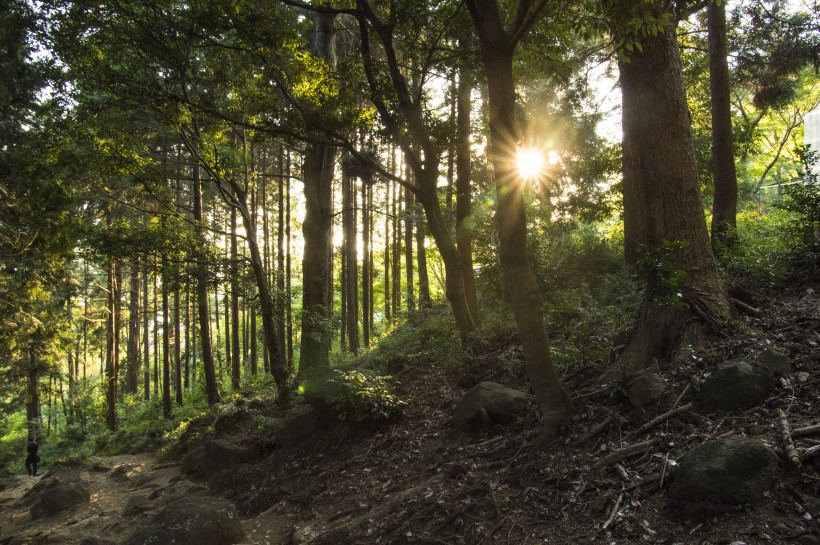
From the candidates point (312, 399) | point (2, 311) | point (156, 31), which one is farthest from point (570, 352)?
point (2, 311)

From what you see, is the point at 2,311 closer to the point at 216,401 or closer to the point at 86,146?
the point at 86,146

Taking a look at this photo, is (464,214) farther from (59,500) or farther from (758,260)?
(59,500)

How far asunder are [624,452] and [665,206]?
2.99 metres

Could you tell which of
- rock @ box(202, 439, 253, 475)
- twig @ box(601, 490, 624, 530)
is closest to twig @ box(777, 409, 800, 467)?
twig @ box(601, 490, 624, 530)

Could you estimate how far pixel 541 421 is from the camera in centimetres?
533

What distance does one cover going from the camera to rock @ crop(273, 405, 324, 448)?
30.5 ft

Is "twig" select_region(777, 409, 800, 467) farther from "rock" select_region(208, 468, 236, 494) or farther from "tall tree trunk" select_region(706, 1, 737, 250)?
"rock" select_region(208, 468, 236, 494)

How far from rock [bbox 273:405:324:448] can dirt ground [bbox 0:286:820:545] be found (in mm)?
637

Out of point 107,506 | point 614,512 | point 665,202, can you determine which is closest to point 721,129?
point 665,202

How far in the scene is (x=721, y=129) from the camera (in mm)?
9867

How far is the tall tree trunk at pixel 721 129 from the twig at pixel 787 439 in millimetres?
6807

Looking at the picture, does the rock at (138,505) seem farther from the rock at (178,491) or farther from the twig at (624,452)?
the twig at (624,452)

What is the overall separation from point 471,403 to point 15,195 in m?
9.06

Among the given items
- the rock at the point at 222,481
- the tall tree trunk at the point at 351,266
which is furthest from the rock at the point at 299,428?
the tall tree trunk at the point at 351,266
